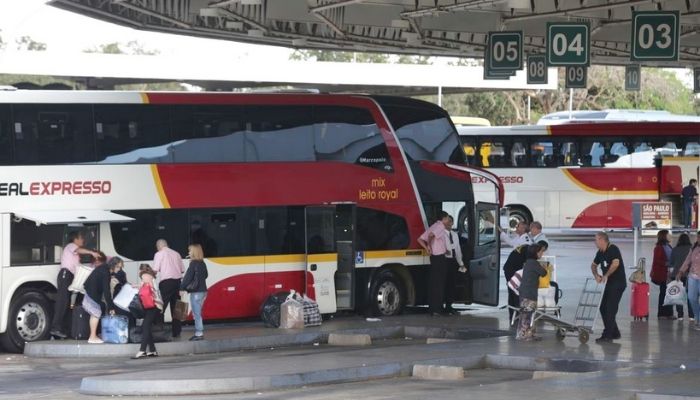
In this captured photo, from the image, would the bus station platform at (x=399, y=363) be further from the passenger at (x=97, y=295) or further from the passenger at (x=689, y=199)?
the passenger at (x=689, y=199)

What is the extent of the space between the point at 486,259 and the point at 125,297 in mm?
7387

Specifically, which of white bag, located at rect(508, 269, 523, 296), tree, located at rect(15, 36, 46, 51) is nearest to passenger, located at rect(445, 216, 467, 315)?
white bag, located at rect(508, 269, 523, 296)

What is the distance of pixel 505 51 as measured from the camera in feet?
102

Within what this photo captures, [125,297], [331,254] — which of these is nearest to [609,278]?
[331,254]

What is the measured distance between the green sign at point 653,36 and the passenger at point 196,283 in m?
9.75

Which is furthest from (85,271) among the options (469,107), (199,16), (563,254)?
(469,107)

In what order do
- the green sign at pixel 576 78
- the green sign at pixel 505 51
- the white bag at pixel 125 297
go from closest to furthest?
1. the white bag at pixel 125 297
2. the green sign at pixel 505 51
3. the green sign at pixel 576 78

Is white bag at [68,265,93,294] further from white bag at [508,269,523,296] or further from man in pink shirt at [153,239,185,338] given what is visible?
white bag at [508,269,523,296]

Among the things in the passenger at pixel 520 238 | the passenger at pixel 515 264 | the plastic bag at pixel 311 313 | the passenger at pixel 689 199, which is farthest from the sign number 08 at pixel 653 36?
the passenger at pixel 689 199

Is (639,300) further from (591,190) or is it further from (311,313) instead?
(591,190)

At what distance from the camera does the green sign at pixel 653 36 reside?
25531mm

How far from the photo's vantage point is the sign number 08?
84.2ft

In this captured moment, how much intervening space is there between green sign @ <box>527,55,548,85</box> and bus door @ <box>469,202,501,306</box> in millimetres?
10785

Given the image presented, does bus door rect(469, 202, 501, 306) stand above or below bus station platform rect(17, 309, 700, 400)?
above
